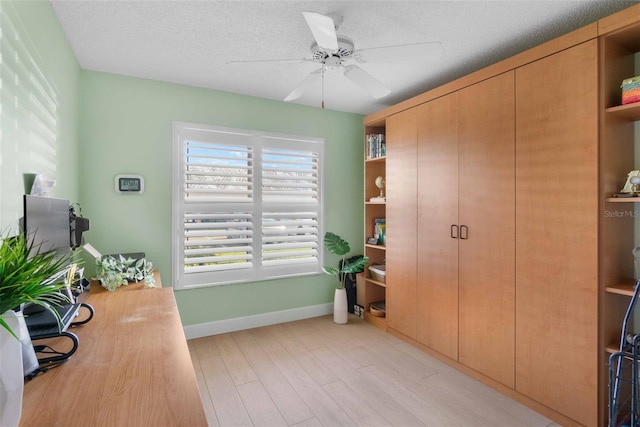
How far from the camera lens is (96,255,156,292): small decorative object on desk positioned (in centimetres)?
221

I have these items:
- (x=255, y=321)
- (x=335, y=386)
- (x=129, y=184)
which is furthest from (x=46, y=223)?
(x=255, y=321)

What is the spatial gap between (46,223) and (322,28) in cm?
156

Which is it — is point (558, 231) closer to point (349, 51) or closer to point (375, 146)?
point (349, 51)

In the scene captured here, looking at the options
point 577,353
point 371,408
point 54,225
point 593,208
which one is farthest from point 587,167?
point 54,225

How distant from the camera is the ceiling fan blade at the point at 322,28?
4.78 feet

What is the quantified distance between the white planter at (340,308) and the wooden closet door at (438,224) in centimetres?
87

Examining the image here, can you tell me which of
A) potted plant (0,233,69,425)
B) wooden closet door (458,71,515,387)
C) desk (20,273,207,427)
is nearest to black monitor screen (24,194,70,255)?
potted plant (0,233,69,425)

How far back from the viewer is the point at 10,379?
2.55ft

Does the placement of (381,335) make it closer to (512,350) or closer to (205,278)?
(512,350)

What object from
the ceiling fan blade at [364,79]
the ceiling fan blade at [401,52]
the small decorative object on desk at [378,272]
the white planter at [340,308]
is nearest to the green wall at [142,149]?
the white planter at [340,308]

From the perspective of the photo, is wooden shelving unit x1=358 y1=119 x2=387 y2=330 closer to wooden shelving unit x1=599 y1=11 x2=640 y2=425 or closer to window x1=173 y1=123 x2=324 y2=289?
window x1=173 y1=123 x2=324 y2=289

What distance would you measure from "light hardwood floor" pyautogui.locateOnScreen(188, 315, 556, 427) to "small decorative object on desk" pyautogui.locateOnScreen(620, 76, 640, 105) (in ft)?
6.40

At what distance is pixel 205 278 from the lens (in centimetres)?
317

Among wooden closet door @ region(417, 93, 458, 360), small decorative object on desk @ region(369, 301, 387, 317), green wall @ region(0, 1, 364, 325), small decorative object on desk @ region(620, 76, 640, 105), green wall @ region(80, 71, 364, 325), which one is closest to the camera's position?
small decorative object on desk @ region(620, 76, 640, 105)
